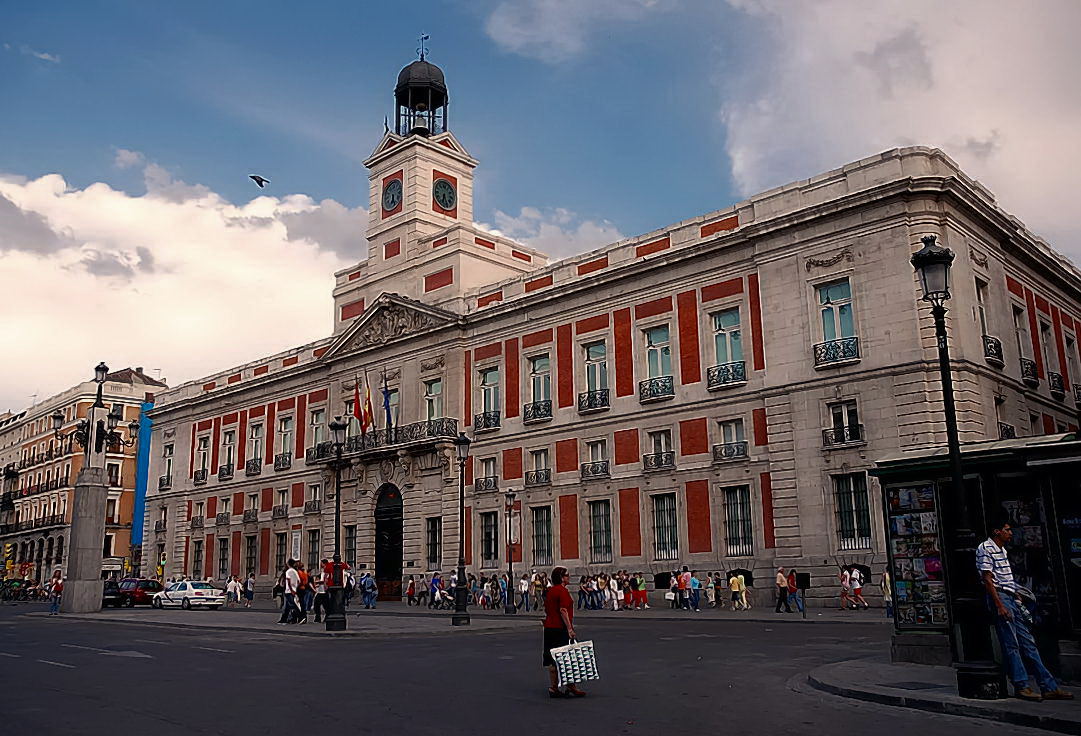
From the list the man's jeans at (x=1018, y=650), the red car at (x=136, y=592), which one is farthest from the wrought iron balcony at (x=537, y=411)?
the man's jeans at (x=1018, y=650)

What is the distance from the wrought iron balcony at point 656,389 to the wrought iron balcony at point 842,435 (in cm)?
611

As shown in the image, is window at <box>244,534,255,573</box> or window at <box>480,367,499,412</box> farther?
window at <box>244,534,255,573</box>

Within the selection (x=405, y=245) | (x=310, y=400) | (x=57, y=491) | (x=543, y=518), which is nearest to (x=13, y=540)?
(x=57, y=491)

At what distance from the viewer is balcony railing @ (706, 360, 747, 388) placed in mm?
31719

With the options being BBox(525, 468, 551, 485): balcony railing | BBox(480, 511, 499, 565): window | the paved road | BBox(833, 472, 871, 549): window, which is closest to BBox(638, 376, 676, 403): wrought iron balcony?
BBox(525, 468, 551, 485): balcony railing

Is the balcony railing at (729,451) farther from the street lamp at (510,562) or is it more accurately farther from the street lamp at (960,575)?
the street lamp at (960,575)

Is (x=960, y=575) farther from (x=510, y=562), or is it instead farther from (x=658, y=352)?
(x=658, y=352)

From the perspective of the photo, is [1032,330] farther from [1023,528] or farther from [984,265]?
[1023,528]

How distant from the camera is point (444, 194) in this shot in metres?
47.5

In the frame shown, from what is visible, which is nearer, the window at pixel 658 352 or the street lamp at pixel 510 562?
the street lamp at pixel 510 562

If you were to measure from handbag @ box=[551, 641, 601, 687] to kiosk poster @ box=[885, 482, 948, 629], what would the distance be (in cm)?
479

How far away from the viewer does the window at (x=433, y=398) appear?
42188 mm

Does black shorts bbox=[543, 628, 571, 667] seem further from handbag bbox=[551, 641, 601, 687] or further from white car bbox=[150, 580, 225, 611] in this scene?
white car bbox=[150, 580, 225, 611]

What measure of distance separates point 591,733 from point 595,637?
1204 centimetres
